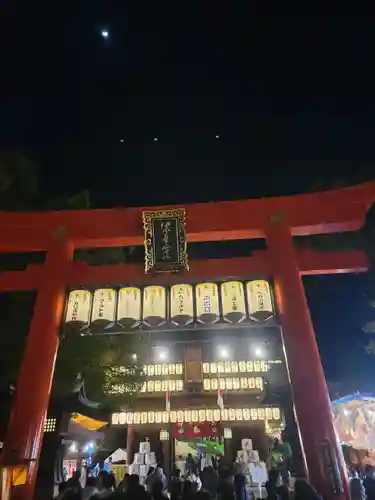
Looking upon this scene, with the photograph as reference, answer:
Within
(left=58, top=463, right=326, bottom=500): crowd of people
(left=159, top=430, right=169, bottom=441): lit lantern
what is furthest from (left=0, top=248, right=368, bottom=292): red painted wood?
(left=159, top=430, right=169, bottom=441): lit lantern

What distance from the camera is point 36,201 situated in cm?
1145

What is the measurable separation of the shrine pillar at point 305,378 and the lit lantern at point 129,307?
3.13 meters

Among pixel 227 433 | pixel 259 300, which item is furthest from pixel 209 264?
pixel 227 433

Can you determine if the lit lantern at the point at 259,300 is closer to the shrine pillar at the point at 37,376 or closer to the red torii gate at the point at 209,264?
the red torii gate at the point at 209,264

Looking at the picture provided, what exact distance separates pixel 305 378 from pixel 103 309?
4498mm

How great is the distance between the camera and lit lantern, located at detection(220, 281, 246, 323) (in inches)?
332

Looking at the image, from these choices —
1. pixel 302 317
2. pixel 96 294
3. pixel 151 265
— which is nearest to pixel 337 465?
pixel 302 317

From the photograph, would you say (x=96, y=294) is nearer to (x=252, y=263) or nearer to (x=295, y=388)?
(x=252, y=263)

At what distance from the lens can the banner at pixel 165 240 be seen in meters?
8.98

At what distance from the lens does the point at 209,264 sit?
30.0ft

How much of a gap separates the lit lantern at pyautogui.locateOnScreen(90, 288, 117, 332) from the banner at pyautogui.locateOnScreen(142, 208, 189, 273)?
104 centimetres

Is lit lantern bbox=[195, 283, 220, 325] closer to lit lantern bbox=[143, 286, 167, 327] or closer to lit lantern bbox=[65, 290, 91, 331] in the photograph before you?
lit lantern bbox=[143, 286, 167, 327]

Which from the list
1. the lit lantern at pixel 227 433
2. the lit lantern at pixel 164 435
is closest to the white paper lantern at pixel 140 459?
the lit lantern at pixel 164 435

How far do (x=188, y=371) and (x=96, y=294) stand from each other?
56.2ft
